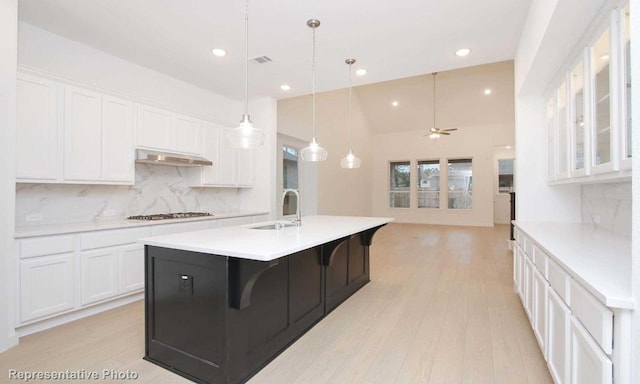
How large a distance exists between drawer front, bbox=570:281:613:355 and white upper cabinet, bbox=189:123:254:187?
14.2 ft

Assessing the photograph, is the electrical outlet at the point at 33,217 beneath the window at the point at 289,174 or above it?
beneath

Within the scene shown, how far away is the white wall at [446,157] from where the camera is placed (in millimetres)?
10016

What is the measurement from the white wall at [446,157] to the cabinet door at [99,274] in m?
9.55

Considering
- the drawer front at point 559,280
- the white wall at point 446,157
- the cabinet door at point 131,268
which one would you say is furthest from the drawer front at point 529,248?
the white wall at point 446,157

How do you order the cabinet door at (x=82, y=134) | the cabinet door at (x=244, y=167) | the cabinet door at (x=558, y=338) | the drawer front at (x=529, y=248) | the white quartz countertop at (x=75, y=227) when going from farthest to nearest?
the cabinet door at (x=244, y=167) → the cabinet door at (x=82, y=134) → the white quartz countertop at (x=75, y=227) → the drawer front at (x=529, y=248) → the cabinet door at (x=558, y=338)

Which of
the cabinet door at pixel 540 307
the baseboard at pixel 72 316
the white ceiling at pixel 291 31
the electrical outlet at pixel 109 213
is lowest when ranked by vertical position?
the baseboard at pixel 72 316

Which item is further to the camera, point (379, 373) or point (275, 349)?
point (275, 349)

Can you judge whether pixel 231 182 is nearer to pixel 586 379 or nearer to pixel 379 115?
pixel 586 379

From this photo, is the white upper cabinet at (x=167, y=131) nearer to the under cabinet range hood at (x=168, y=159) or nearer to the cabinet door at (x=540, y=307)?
the under cabinet range hood at (x=168, y=159)

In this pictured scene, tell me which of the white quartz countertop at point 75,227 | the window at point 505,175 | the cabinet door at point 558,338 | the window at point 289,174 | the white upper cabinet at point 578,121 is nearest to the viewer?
the cabinet door at point 558,338

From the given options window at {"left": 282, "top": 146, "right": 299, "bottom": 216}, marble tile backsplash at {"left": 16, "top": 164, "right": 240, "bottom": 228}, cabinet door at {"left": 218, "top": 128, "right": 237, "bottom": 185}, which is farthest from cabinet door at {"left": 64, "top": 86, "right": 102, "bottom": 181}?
window at {"left": 282, "top": 146, "right": 299, "bottom": 216}

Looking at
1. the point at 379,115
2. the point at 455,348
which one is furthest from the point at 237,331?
the point at 379,115

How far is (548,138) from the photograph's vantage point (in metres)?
3.26

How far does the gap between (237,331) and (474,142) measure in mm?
10337
